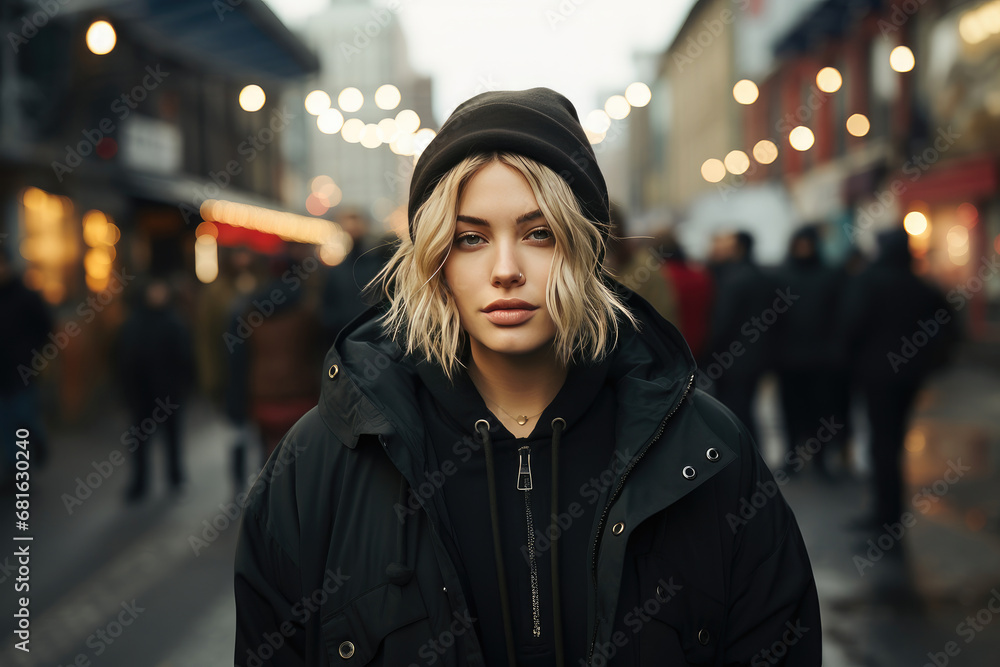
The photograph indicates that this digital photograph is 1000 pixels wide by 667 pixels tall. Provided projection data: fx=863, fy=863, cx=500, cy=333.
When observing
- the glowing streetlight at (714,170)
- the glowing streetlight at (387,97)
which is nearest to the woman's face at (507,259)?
the glowing streetlight at (387,97)

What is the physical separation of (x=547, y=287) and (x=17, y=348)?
24.2 feet

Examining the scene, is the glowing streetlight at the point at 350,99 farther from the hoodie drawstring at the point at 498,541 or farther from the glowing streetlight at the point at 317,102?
the hoodie drawstring at the point at 498,541

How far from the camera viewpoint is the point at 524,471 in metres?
1.86

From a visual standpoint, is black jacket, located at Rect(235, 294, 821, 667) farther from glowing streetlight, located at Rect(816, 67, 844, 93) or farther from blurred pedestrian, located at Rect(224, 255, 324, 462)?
glowing streetlight, located at Rect(816, 67, 844, 93)

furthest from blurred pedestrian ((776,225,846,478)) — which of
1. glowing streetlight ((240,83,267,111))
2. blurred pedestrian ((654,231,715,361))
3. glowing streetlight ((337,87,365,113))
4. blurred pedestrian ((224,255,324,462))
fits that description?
glowing streetlight ((240,83,267,111))

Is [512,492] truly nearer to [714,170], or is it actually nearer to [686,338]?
[686,338]

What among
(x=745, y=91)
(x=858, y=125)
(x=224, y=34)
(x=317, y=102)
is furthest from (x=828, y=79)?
(x=224, y=34)

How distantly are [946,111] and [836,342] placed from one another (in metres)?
11.5

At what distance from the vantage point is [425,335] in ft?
6.26

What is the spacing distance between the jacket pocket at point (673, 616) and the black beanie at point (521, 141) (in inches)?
30.9

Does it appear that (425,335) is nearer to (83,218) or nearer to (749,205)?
(83,218)

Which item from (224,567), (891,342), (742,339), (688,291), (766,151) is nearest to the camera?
(224,567)

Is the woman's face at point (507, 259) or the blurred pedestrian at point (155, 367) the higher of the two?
the blurred pedestrian at point (155, 367)

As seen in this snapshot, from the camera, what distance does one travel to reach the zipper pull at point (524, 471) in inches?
72.9
